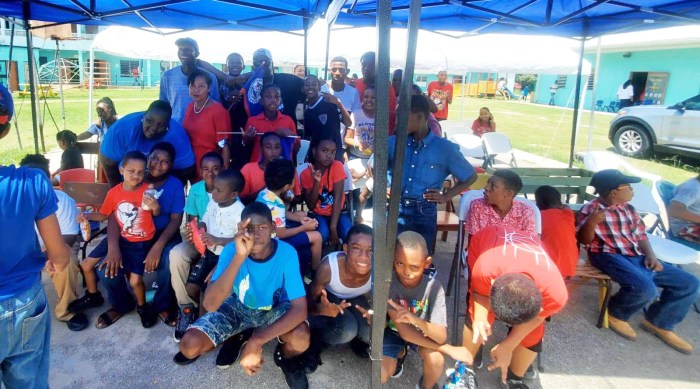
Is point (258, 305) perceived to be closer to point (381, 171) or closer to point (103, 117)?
point (381, 171)

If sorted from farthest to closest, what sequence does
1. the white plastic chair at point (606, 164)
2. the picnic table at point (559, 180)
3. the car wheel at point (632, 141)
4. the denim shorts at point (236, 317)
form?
the car wheel at point (632, 141) < the white plastic chair at point (606, 164) < the picnic table at point (559, 180) < the denim shorts at point (236, 317)

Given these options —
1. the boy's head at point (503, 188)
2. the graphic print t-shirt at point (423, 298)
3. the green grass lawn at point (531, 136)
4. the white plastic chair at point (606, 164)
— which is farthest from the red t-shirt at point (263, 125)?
the green grass lawn at point (531, 136)

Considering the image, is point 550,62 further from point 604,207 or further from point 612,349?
point 612,349

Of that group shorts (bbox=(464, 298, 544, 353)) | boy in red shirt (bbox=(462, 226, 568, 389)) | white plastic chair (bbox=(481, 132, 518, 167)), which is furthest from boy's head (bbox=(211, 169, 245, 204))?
white plastic chair (bbox=(481, 132, 518, 167))

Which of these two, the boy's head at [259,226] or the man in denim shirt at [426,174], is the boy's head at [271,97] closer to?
the man in denim shirt at [426,174]

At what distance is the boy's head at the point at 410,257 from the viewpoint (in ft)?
7.47

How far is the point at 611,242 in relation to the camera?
3.29m

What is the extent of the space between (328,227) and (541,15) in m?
3.82

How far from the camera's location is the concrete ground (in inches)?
98.1

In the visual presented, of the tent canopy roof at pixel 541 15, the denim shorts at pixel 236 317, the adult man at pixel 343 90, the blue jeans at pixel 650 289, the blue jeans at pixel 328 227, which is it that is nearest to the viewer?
the denim shorts at pixel 236 317

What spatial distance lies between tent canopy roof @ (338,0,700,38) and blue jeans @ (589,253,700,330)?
2.51 meters

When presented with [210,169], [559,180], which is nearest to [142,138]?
[210,169]

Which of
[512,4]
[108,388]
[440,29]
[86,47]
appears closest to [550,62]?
[440,29]

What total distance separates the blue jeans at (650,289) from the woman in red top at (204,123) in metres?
3.34
